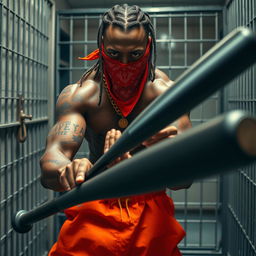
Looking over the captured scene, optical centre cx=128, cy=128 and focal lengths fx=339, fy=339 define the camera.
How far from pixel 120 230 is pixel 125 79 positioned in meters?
0.46

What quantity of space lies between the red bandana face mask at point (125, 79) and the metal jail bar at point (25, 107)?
44 cm

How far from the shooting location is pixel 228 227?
1.89 meters

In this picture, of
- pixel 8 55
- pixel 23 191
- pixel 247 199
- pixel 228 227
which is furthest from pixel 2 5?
pixel 228 227

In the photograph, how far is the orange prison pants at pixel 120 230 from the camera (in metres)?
1.02

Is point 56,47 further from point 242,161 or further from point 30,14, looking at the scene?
point 242,161

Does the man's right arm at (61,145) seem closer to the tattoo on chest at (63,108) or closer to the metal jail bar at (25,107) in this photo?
the tattoo on chest at (63,108)

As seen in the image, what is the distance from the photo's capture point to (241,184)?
1.51 meters

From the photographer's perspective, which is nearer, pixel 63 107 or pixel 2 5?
pixel 63 107

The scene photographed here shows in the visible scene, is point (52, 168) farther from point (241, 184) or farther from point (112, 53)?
point (241, 184)

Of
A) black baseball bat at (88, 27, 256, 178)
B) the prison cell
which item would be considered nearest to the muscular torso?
the prison cell

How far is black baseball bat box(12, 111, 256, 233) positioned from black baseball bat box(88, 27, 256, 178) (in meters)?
0.05

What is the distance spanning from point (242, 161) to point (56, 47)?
197cm

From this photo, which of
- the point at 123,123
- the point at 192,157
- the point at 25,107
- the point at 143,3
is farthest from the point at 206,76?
the point at 143,3

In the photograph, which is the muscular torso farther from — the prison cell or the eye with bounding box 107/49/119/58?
the prison cell
